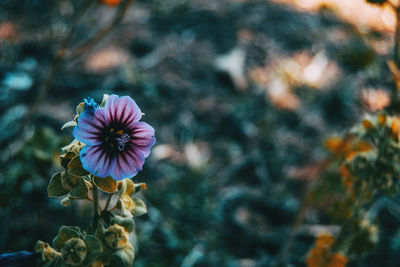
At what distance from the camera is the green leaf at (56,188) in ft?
3.47

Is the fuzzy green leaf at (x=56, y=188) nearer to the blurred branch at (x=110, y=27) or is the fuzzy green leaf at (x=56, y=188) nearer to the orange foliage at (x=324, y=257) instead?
the blurred branch at (x=110, y=27)

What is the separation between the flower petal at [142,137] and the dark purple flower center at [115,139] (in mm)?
23

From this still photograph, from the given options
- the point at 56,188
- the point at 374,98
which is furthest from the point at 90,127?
the point at 374,98

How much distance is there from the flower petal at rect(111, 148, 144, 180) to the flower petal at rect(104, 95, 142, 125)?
10 centimetres

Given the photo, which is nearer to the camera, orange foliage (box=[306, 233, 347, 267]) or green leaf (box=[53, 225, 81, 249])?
green leaf (box=[53, 225, 81, 249])

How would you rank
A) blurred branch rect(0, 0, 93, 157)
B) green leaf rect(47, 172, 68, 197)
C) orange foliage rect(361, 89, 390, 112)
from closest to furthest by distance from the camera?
green leaf rect(47, 172, 68, 197) < blurred branch rect(0, 0, 93, 157) < orange foliage rect(361, 89, 390, 112)

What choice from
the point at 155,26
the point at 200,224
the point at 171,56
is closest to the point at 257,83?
the point at 171,56

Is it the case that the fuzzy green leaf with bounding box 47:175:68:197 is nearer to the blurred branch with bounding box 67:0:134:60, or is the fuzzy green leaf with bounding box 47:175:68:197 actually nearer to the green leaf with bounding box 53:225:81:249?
the green leaf with bounding box 53:225:81:249

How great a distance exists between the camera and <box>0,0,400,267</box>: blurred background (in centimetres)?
201

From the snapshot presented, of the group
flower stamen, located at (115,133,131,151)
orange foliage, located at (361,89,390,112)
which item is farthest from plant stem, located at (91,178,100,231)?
orange foliage, located at (361,89,390,112)

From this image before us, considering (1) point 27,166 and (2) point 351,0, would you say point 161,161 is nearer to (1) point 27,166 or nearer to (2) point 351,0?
(1) point 27,166

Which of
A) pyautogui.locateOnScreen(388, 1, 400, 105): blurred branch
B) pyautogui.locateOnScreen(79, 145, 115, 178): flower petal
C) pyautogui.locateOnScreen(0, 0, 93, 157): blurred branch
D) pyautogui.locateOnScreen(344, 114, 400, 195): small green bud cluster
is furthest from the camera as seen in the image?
pyautogui.locateOnScreen(0, 0, 93, 157): blurred branch

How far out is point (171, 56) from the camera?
129 inches

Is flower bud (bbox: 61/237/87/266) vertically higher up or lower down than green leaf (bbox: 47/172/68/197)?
lower down
